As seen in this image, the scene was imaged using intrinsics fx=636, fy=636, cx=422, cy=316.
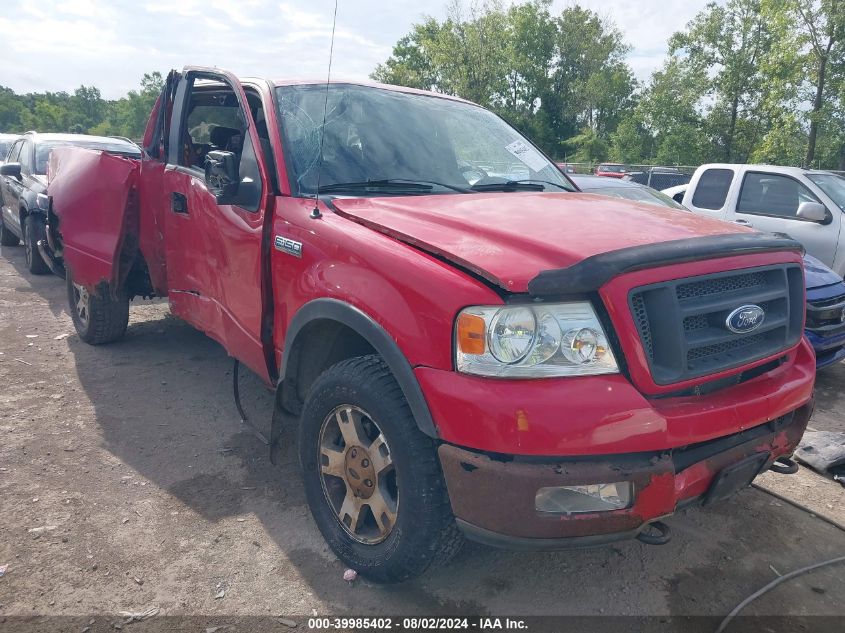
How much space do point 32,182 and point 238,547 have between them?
708 cm

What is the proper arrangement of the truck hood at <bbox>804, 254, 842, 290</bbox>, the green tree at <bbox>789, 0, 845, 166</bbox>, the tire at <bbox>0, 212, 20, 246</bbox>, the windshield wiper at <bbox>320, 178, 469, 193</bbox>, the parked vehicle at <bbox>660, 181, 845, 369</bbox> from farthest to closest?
the green tree at <bbox>789, 0, 845, 166</bbox>
the tire at <bbox>0, 212, 20, 246</bbox>
the truck hood at <bbox>804, 254, 842, 290</bbox>
the parked vehicle at <bbox>660, 181, 845, 369</bbox>
the windshield wiper at <bbox>320, 178, 469, 193</bbox>

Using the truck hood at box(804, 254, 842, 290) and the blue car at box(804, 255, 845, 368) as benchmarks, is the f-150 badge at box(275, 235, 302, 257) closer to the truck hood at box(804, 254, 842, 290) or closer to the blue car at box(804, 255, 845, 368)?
the blue car at box(804, 255, 845, 368)

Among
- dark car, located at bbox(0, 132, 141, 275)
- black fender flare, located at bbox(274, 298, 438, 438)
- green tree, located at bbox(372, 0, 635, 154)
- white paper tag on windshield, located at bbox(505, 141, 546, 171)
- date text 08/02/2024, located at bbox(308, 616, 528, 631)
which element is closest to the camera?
black fender flare, located at bbox(274, 298, 438, 438)

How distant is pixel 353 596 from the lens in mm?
2551

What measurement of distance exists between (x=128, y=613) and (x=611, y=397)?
1.97 metres

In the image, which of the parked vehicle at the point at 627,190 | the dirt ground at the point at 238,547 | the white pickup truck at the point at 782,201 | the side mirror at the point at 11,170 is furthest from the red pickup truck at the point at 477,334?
the side mirror at the point at 11,170

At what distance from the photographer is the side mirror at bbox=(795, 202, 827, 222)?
21.5 feet

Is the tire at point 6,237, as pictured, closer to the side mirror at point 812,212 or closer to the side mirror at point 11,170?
the side mirror at point 11,170

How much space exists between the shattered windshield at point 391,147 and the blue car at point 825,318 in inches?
98.7

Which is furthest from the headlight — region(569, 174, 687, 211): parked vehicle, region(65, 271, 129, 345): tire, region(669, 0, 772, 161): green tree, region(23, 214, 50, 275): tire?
region(669, 0, 772, 161): green tree

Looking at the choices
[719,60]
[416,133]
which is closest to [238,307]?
[416,133]

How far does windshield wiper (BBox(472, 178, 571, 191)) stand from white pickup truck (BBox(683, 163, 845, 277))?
140 inches

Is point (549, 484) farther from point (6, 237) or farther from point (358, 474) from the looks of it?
point (6, 237)

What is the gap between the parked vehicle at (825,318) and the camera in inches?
191
